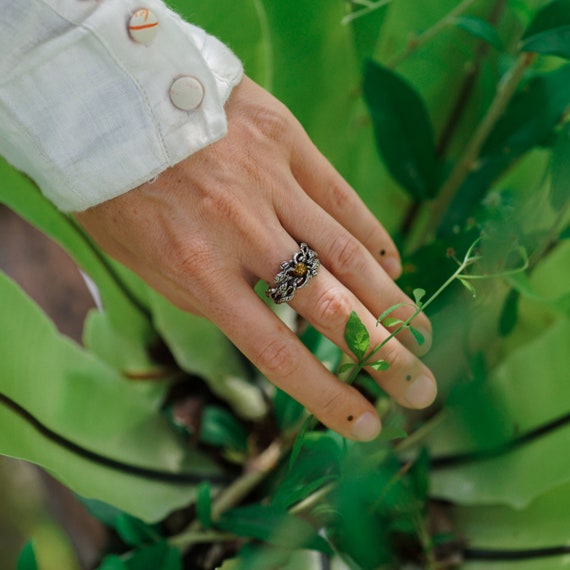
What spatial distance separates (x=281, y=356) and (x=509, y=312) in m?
0.18

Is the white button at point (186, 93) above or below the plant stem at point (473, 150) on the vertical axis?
above

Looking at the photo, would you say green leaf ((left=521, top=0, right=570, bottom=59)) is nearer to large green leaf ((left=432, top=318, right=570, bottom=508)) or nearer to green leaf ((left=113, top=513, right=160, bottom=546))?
large green leaf ((left=432, top=318, right=570, bottom=508))

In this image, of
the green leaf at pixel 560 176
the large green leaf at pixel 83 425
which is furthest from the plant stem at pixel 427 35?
the large green leaf at pixel 83 425

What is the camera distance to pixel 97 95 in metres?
0.37

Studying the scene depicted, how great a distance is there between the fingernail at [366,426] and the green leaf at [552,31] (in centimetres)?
25

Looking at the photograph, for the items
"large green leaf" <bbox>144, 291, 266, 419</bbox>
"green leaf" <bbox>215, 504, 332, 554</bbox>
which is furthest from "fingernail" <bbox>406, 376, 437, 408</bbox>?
"large green leaf" <bbox>144, 291, 266, 419</bbox>

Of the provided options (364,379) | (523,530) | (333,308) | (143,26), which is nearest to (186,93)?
(143,26)

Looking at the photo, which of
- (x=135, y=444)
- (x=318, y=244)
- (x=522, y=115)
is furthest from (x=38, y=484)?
(x=522, y=115)

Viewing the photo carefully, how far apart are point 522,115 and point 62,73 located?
1.06 feet

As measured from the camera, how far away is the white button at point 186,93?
371 millimetres

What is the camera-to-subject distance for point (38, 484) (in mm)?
604

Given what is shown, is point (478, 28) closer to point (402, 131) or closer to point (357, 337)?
point (402, 131)

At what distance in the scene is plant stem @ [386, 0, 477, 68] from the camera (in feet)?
1.59

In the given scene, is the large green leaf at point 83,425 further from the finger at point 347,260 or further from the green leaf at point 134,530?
the finger at point 347,260
